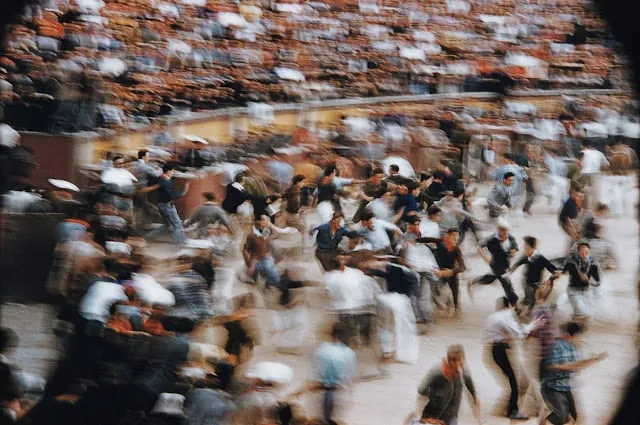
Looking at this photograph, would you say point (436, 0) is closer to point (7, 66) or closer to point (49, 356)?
point (7, 66)

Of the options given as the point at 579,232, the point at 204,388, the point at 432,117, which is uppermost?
the point at 204,388

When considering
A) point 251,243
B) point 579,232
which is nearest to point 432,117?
point 579,232

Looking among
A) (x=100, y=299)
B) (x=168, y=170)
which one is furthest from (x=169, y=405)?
(x=168, y=170)

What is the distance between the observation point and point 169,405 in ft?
27.3

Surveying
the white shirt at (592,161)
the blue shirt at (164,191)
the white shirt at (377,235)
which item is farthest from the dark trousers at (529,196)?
the white shirt at (377,235)

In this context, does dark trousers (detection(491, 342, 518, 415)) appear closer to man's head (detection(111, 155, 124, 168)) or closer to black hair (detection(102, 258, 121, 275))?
black hair (detection(102, 258, 121, 275))

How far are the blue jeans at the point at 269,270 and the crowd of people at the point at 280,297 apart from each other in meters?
0.02

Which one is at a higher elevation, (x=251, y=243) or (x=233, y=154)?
(x=251, y=243)

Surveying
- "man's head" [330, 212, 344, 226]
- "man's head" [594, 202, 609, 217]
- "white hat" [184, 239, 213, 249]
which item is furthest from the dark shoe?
"man's head" [594, 202, 609, 217]

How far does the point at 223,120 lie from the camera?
67.6 feet

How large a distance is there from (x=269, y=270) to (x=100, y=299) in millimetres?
3460

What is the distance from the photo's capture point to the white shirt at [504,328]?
33.6 ft

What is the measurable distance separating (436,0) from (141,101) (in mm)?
12337

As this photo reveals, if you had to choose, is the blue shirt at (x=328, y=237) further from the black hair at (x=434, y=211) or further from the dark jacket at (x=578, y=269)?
the dark jacket at (x=578, y=269)
